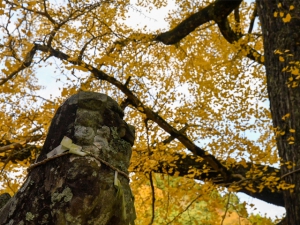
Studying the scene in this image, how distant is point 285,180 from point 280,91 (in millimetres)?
1015

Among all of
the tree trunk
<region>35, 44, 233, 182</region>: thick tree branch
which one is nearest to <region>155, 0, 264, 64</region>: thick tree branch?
the tree trunk

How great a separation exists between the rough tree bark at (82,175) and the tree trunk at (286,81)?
2565 mm

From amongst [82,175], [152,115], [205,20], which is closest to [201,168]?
[152,115]

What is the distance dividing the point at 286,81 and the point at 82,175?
321 cm

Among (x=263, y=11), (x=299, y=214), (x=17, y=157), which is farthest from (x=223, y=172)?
(x=17, y=157)

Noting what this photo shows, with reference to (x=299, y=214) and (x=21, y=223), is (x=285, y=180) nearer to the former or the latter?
(x=299, y=214)

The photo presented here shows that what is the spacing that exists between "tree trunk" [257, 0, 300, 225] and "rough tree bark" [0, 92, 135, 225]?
8.41 feet

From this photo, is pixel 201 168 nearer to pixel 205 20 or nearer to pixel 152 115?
pixel 152 115

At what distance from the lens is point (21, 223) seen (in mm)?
1188

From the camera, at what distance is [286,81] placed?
151 inches

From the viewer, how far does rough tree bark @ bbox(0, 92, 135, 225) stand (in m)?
1.19

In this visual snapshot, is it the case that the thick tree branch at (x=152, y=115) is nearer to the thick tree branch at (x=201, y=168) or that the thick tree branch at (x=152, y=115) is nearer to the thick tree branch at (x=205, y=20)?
the thick tree branch at (x=201, y=168)

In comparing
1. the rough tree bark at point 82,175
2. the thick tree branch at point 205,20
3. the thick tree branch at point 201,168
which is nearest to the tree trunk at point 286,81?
the thick tree branch at point 201,168

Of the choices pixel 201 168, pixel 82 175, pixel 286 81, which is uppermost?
pixel 286 81
